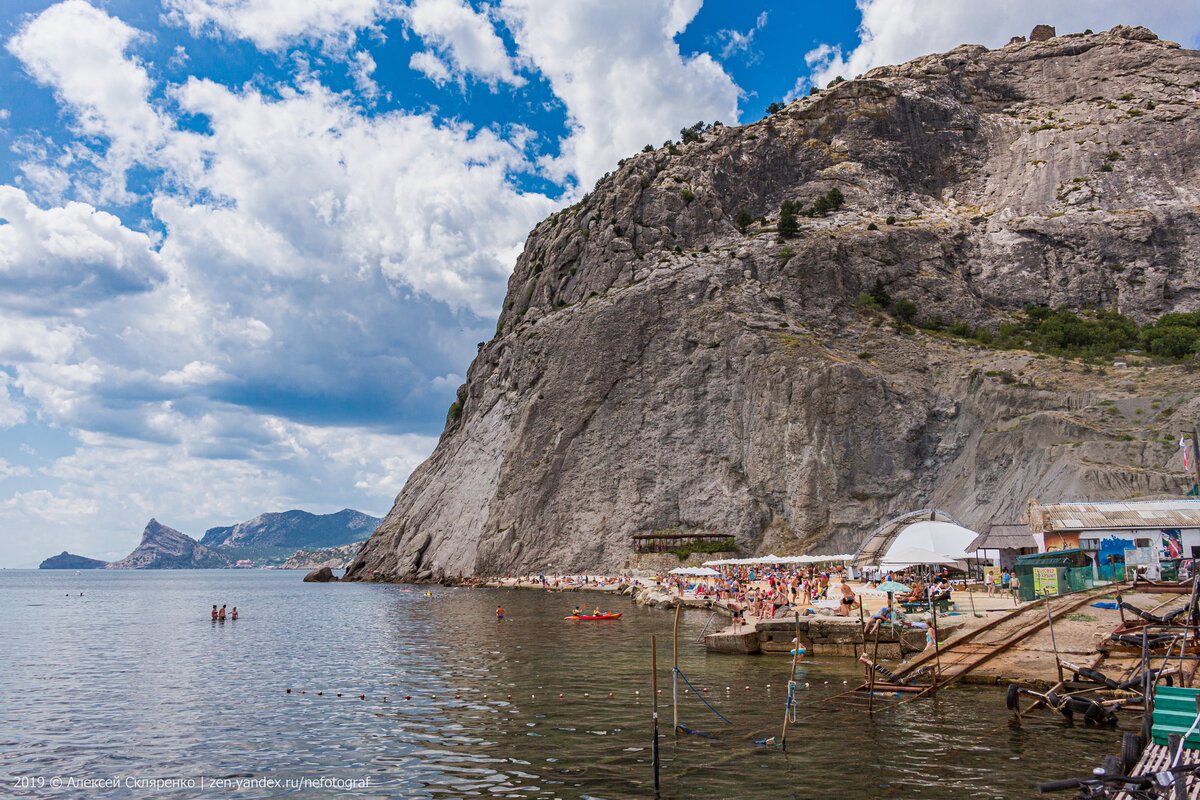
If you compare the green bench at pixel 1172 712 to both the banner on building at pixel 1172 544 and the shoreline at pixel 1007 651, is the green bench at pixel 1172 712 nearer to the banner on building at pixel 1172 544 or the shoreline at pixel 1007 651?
the shoreline at pixel 1007 651

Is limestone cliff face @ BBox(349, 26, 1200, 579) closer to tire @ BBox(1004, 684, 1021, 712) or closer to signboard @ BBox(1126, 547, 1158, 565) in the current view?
signboard @ BBox(1126, 547, 1158, 565)

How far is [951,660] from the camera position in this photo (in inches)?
956

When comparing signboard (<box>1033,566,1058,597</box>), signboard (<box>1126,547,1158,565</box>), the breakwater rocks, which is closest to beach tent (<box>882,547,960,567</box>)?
signboard (<box>1033,566,1058,597</box>)

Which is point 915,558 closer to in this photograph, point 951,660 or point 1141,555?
point 1141,555

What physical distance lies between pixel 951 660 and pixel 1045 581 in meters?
11.5

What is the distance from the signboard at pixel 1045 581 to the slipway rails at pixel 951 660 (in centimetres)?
231

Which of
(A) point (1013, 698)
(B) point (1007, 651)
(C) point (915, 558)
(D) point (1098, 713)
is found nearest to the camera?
(D) point (1098, 713)

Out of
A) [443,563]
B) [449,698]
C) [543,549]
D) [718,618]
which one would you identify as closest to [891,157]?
[543,549]

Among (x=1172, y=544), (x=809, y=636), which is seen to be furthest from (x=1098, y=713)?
(x=1172, y=544)

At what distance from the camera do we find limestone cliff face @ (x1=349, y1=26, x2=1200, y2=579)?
243 feet

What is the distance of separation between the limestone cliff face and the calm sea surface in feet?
140

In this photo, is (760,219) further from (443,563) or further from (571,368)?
(443,563)

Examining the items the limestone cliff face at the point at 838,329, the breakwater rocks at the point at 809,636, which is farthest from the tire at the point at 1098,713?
the limestone cliff face at the point at 838,329

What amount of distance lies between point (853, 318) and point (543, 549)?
42.6m
